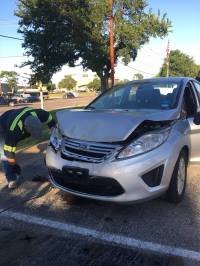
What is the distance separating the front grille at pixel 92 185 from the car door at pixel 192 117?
158 centimetres

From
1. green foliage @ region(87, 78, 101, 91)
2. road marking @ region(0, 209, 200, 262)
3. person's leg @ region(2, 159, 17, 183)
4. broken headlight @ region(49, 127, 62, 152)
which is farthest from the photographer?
green foliage @ region(87, 78, 101, 91)

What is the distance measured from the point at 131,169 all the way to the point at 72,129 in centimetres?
96

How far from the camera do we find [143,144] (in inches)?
165

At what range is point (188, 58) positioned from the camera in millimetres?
84750

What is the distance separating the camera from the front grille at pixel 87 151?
164 inches

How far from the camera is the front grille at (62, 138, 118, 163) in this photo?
416 centimetres

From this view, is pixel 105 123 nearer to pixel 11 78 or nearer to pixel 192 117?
pixel 192 117

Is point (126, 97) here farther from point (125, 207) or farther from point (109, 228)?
point (109, 228)

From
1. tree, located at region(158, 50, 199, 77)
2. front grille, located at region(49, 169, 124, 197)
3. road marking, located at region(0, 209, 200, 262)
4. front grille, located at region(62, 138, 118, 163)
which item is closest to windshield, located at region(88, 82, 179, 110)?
front grille, located at region(62, 138, 118, 163)

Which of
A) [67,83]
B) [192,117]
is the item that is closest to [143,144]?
[192,117]

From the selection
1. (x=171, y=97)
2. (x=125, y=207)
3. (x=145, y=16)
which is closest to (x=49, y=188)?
(x=125, y=207)

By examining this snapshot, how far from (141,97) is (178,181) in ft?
5.00

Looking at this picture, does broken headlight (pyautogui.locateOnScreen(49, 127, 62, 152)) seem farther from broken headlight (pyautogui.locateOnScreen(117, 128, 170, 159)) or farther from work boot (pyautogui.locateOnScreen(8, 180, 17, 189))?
work boot (pyautogui.locateOnScreen(8, 180, 17, 189))

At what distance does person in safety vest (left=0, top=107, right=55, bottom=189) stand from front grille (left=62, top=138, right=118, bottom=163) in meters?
0.93
